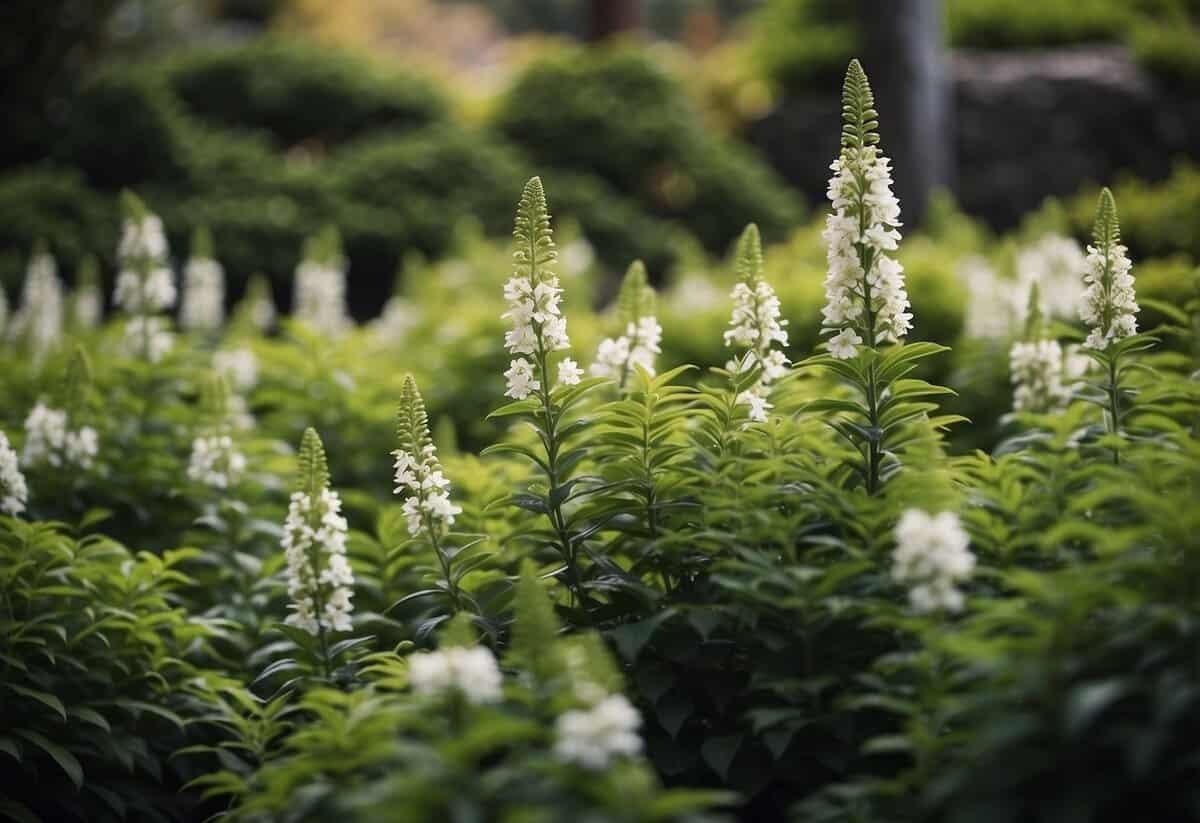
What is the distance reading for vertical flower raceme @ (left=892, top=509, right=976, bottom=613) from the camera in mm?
2938

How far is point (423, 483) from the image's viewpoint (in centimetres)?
371

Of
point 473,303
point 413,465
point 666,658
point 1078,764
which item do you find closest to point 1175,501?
point 1078,764

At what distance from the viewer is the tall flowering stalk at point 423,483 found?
141 inches

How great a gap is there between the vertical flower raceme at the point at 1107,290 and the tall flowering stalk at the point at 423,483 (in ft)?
6.68

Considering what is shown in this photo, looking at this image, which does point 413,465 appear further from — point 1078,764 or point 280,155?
point 280,155

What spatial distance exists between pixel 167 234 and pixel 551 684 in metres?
9.74

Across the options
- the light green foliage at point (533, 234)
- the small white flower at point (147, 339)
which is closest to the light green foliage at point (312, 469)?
the light green foliage at point (533, 234)

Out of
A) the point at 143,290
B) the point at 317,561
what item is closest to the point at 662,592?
the point at 317,561

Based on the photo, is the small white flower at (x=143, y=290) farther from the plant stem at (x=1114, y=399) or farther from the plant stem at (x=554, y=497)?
the plant stem at (x=1114, y=399)

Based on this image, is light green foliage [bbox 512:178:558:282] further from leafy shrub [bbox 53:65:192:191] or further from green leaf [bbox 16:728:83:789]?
leafy shrub [bbox 53:65:192:191]

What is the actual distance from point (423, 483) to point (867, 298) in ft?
4.61

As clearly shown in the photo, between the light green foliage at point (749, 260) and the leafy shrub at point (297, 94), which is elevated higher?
the leafy shrub at point (297, 94)

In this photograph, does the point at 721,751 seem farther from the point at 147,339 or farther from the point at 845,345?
the point at 147,339

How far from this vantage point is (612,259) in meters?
13.0
